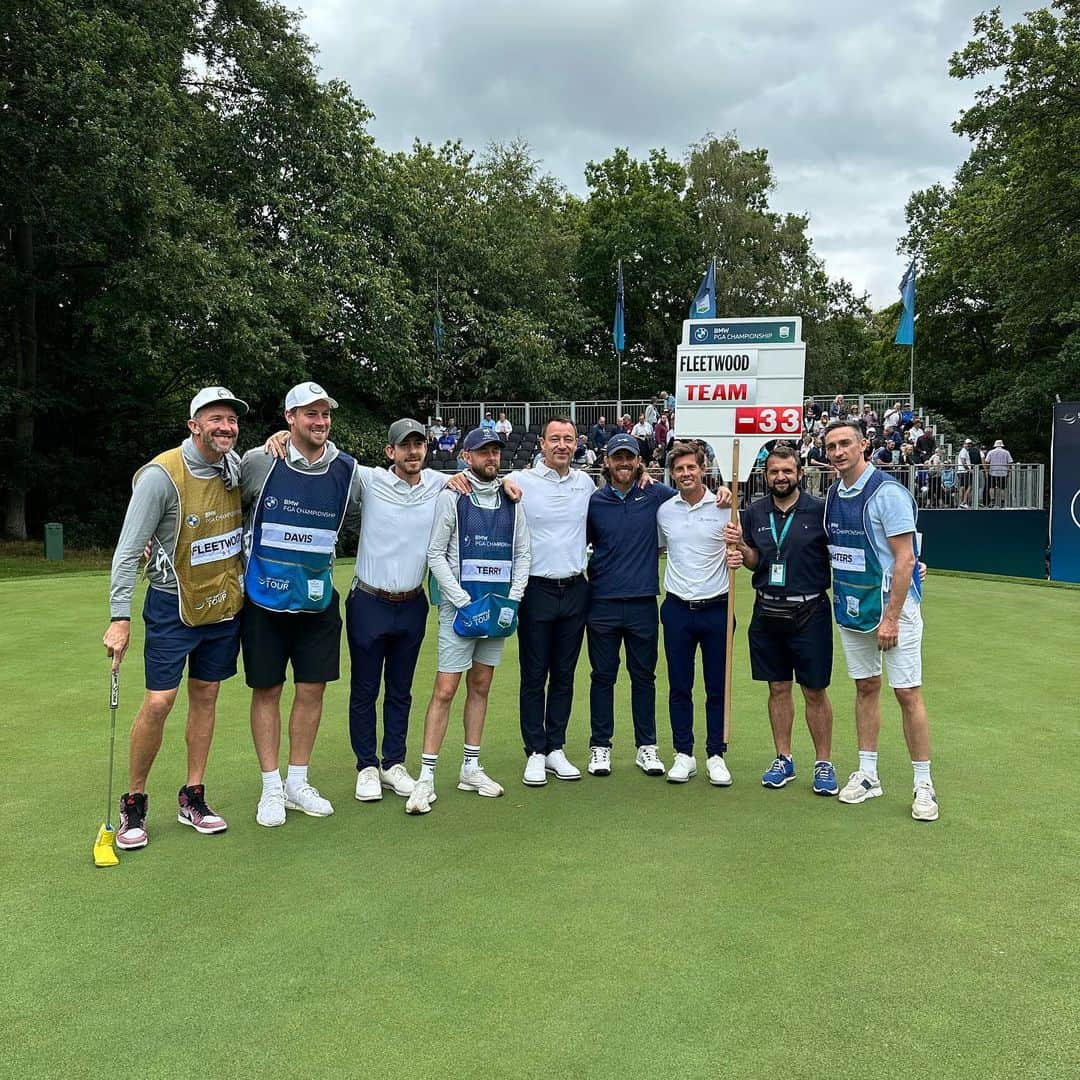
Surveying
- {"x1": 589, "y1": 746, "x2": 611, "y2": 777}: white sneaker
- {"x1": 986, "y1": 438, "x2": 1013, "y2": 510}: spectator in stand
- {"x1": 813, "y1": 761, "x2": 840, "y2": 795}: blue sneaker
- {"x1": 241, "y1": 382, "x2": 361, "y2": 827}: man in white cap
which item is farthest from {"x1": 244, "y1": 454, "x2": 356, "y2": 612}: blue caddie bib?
{"x1": 986, "y1": 438, "x2": 1013, "y2": 510}: spectator in stand

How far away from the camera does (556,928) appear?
129 inches

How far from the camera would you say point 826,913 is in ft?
11.2

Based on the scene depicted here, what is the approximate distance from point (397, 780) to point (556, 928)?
1.80m

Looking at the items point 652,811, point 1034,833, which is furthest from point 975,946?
point 652,811

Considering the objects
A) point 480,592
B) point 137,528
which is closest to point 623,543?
point 480,592

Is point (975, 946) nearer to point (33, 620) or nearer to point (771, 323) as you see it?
point (771, 323)

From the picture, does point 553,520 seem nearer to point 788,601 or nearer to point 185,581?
point 788,601

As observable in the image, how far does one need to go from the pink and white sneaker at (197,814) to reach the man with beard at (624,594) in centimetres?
198

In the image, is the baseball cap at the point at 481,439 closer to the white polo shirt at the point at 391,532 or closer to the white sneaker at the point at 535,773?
the white polo shirt at the point at 391,532

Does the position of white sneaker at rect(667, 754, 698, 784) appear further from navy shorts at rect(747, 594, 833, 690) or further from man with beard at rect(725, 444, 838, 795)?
navy shorts at rect(747, 594, 833, 690)

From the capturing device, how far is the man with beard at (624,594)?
206 inches

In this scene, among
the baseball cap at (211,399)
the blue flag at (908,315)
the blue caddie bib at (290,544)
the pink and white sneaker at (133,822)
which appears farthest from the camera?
the blue flag at (908,315)

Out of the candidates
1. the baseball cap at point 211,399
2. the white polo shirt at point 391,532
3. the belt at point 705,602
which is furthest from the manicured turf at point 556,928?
the baseball cap at point 211,399

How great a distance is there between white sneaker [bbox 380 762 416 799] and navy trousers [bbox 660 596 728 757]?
146 centimetres
